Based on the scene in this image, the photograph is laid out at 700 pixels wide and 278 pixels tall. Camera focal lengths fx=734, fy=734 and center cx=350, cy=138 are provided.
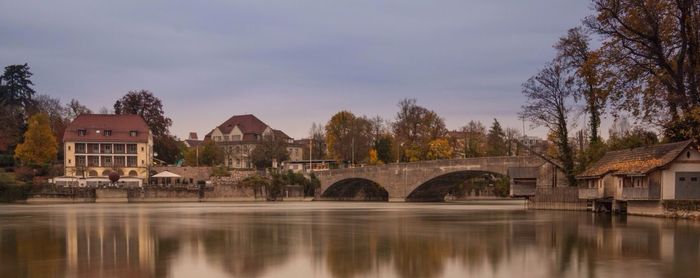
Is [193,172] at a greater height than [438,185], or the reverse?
[193,172]

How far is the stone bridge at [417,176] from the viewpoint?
6367cm

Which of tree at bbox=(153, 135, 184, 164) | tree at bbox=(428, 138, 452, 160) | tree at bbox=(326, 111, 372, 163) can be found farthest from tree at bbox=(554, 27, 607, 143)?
tree at bbox=(153, 135, 184, 164)

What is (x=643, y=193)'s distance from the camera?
135 feet

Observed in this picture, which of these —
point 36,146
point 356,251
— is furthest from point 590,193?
point 36,146

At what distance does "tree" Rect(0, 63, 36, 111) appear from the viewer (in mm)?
116875

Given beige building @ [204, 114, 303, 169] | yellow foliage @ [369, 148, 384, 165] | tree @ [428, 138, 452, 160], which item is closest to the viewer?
tree @ [428, 138, 452, 160]

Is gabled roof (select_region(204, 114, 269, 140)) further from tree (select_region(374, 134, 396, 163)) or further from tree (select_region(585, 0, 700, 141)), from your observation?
tree (select_region(585, 0, 700, 141))

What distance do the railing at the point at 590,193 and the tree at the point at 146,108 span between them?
3393 inches

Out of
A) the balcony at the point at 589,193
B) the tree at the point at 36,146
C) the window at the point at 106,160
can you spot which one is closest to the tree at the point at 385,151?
the window at the point at 106,160

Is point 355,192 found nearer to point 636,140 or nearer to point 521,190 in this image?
point 521,190

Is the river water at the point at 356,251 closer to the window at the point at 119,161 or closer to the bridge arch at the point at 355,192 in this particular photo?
the bridge arch at the point at 355,192

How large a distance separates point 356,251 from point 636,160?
2627cm

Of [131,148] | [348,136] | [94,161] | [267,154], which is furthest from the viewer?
[267,154]

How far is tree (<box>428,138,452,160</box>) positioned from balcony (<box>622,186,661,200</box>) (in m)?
52.0
